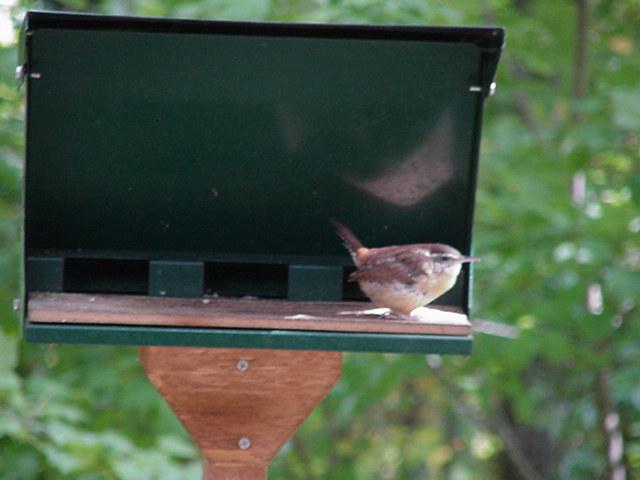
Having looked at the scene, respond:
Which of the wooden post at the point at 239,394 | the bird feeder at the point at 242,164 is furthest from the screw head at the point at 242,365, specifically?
the bird feeder at the point at 242,164

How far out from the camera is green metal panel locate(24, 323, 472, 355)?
2.26 metres

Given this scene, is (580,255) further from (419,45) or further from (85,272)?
(85,272)

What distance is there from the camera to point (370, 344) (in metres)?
2.29

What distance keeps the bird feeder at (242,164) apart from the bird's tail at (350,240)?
9cm

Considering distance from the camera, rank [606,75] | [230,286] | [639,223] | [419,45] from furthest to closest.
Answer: [606,75], [639,223], [230,286], [419,45]

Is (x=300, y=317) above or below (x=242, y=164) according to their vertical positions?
Result: below

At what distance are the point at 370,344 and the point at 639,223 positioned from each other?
2.22 m

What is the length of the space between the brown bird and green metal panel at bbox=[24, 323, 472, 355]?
0.84 ft

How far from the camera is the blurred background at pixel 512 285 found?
146 inches

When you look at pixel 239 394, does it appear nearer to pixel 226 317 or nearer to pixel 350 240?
pixel 226 317

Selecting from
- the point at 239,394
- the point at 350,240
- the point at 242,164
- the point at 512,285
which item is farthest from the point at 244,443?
the point at 512,285

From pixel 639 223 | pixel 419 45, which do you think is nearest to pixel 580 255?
pixel 639 223

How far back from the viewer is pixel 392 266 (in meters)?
2.62

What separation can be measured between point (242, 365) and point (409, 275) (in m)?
0.48
